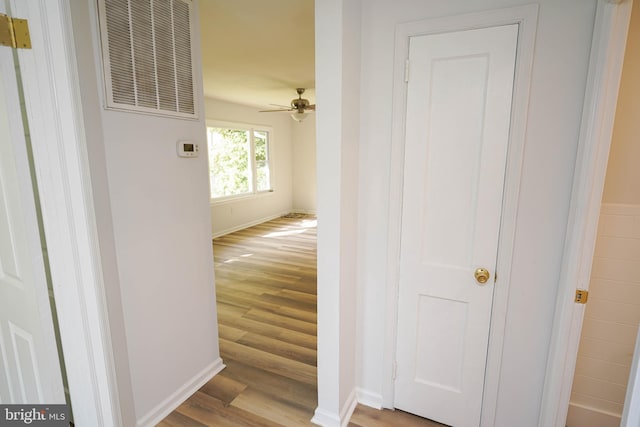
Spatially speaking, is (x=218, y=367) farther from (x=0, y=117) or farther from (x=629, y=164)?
(x=629, y=164)

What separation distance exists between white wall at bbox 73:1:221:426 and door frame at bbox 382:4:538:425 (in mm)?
1253

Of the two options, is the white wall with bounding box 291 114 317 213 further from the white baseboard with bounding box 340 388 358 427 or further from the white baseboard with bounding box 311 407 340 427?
the white baseboard with bounding box 311 407 340 427

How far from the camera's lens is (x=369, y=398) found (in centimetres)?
204

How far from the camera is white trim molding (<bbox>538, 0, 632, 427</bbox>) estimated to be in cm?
125

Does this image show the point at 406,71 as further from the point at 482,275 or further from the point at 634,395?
the point at 634,395

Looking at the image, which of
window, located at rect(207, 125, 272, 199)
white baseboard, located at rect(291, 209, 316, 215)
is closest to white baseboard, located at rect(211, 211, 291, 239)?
white baseboard, located at rect(291, 209, 316, 215)

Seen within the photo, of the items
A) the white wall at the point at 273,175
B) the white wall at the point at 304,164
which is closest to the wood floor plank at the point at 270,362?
the white wall at the point at 273,175

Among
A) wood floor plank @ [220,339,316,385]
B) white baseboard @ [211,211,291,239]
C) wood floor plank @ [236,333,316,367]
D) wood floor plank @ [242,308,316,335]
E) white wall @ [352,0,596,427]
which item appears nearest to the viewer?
white wall @ [352,0,596,427]

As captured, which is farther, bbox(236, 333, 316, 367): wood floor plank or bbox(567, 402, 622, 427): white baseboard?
bbox(236, 333, 316, 367): wood floor plank

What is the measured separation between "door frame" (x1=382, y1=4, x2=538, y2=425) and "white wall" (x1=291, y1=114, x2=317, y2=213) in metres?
6.49

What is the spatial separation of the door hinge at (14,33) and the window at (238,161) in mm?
4943

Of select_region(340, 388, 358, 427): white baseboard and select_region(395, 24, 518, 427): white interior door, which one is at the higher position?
select_region(395, 24, 518, 427): white interior door

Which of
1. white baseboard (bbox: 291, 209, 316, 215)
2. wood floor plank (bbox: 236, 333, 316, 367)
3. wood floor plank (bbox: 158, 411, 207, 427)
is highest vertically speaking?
white baseboard (bbox: 291, 209, 316, 215)

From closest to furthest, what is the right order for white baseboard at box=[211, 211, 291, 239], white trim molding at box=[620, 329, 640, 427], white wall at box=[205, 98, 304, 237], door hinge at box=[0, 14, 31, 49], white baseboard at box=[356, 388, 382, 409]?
1. white trim molding at box=[620, 329, 640, 427]
2. door hinge at box=[0, 14, 31, 49]
3. white baseboard at box=[356, 388, 382, 409]
4. white wall at box=[205, 98, 304, 237]
5. white baseboard at box=[211, 211, 291, 239]
